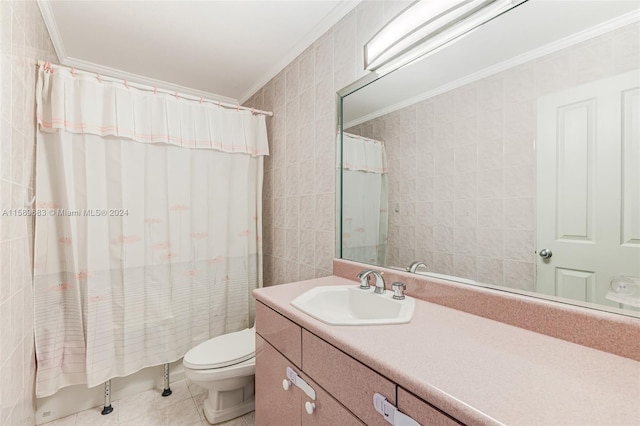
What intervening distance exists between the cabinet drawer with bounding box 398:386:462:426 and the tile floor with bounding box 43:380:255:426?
4.59ft

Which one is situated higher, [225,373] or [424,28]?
[424,28]

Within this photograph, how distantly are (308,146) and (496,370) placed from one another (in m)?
1.57

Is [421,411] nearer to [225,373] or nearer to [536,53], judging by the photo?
[536,53]

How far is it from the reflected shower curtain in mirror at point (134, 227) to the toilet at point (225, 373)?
0.43m

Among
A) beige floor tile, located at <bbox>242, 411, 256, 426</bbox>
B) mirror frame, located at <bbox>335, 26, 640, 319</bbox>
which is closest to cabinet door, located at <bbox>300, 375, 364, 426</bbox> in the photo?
mirror frame, located at <bbox>335, 26, 640, 319</bbox>

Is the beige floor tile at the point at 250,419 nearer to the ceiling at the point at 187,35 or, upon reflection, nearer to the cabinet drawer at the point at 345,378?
the cabinet drawer at the point at 345,378

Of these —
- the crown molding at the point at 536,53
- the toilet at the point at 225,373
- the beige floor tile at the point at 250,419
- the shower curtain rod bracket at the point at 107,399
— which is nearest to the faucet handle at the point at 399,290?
the crown molding at the point at 536,53

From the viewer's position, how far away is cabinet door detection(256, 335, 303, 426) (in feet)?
3.34

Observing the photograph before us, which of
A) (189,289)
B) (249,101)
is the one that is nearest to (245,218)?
(189,289)

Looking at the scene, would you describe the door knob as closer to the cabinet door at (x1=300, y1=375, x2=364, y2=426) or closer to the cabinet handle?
the cabinet door at (x1=300, y1=375, x2=364, y2=426)

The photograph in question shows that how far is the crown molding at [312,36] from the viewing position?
4.96 ft

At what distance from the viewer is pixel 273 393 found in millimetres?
1147

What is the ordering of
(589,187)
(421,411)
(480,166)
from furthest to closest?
(480,166)
(589,187)
(421,411)

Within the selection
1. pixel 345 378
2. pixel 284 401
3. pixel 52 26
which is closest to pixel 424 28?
pixel 345 378
